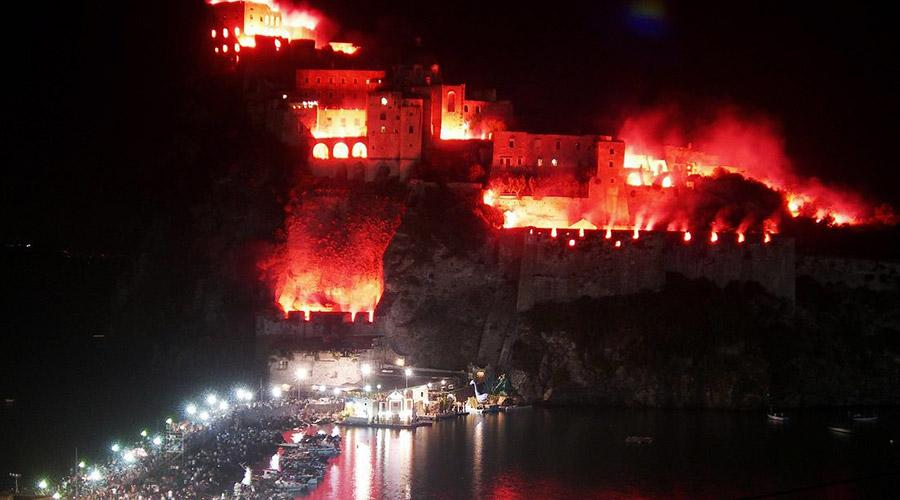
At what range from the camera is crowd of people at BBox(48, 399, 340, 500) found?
1379 inches

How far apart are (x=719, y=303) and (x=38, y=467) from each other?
2828 cm

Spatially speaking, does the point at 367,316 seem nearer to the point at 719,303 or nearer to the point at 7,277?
the point at 719,303

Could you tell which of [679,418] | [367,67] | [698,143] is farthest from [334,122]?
A: [679,418]

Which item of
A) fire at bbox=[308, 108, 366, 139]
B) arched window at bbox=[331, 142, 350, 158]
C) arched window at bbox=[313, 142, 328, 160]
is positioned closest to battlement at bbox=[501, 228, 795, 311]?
arched window at bbox=[331, 142, 350, 158]

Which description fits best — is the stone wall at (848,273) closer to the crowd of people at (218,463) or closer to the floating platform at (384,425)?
the floating platform at (384,425)

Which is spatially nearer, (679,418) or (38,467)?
(38,467)

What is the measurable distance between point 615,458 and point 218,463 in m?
13.6

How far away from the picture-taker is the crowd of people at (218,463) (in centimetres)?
3503

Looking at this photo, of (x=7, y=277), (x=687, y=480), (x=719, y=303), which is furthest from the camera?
(x=7, y=277)

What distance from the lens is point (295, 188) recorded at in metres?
59.1

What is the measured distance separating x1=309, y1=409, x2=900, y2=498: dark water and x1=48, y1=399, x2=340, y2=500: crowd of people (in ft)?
4.13

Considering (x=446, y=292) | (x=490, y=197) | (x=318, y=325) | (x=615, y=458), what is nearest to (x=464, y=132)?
(x=490, y=197)

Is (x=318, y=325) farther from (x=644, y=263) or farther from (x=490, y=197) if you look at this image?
(x=644, y=263)

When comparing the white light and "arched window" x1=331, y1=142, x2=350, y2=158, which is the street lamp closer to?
the white light
